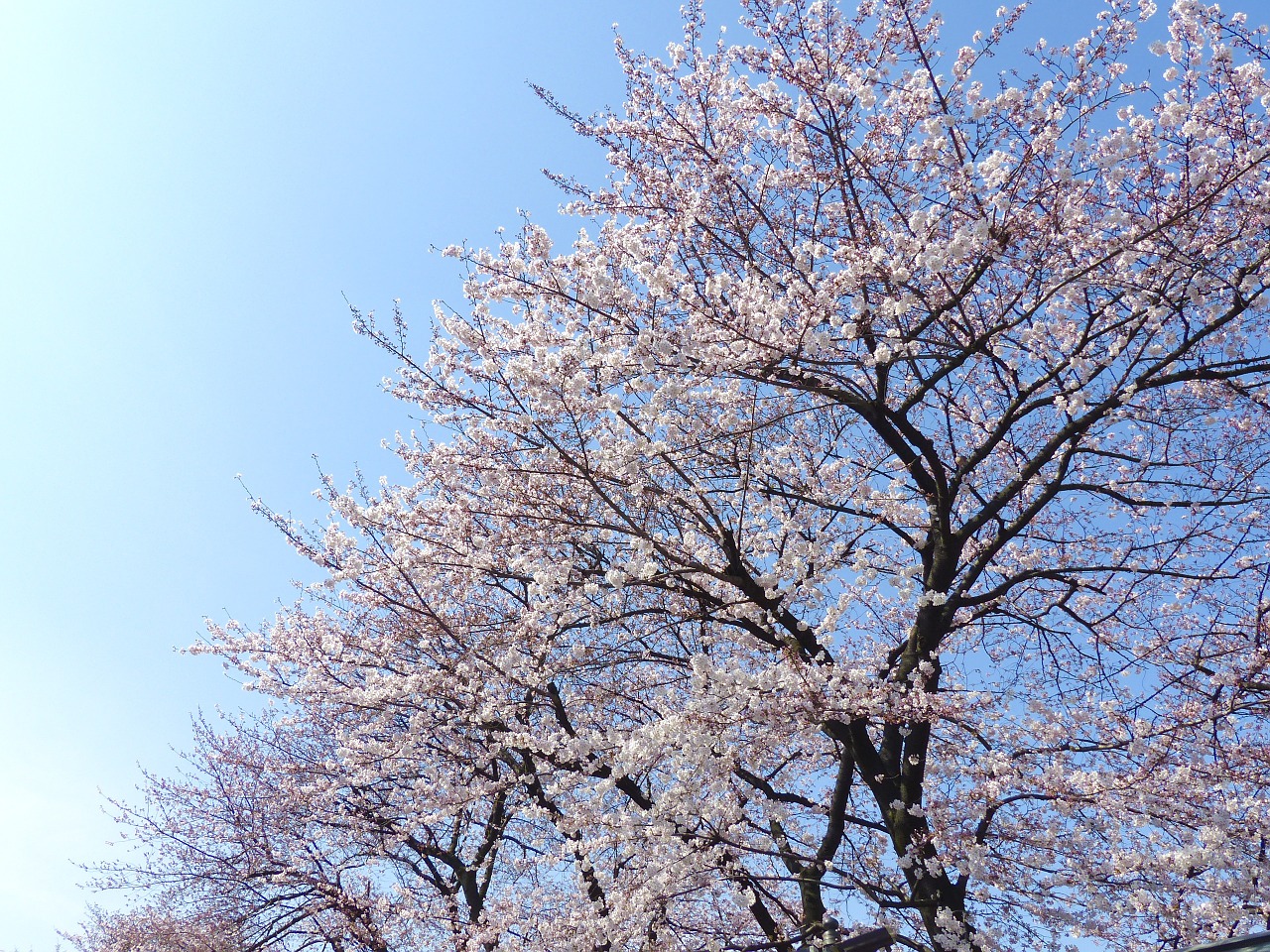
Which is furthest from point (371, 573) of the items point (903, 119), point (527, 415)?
point (903, 119)

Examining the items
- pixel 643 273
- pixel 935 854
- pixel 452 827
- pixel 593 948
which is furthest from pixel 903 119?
pixel 452 827

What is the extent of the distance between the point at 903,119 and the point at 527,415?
14.1 ft

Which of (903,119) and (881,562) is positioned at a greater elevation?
(903,119)

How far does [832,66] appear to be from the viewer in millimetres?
7941

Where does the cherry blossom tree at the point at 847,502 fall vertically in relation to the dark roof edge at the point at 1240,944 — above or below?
above

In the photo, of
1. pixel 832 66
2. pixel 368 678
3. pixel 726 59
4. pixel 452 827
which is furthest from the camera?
pixel 452 827

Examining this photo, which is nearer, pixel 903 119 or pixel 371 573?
pixel 903 119

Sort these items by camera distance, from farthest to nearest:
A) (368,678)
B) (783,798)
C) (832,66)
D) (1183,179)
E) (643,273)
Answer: (368,678) → (783,798) → (832,66) → (643,273) → (1183,179)

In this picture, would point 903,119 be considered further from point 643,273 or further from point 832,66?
point 643,273

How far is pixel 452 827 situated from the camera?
12875 mm

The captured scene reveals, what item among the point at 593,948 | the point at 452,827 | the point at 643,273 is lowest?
the point at 593,948

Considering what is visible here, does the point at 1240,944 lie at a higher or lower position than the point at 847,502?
lower

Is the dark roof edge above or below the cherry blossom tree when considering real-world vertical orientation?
below

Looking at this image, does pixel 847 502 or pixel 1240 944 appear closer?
pixel 1240 944
